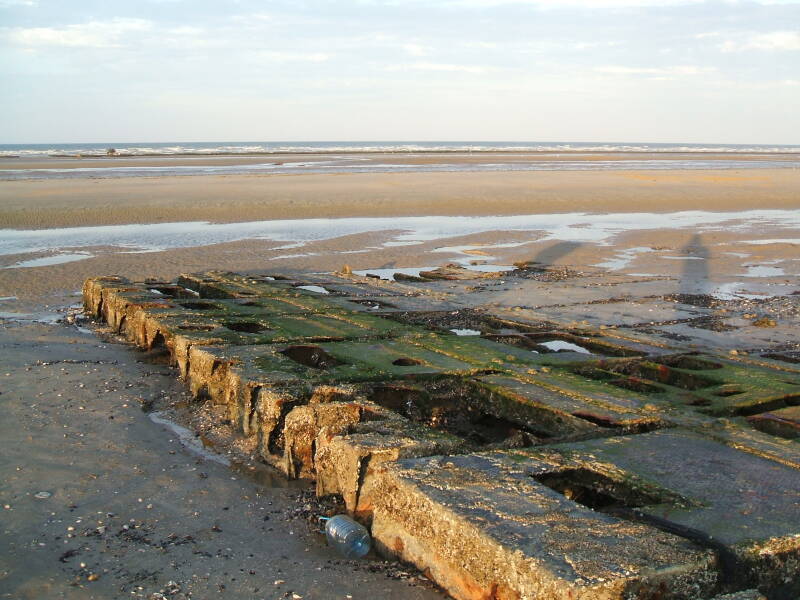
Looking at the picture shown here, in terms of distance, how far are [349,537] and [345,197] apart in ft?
79.6

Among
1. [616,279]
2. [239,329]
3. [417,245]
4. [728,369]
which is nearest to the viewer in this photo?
[728,369]

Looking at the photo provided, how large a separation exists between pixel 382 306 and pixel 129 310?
9.47 feet

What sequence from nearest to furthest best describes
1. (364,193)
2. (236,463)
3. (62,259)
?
(236,463), (62,259), (364,193)

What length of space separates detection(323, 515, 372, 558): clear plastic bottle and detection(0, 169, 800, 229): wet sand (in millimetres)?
18153

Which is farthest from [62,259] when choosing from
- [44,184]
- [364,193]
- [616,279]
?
[44,184]

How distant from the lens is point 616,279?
1261 centimetres

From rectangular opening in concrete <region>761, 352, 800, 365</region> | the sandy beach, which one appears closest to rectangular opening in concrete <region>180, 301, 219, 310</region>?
the sandy beach

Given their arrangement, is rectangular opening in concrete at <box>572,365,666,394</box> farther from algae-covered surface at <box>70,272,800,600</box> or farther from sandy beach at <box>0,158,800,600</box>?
sandy beach at <box>0,158,800,600</box>

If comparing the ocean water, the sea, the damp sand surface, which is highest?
the ocean water

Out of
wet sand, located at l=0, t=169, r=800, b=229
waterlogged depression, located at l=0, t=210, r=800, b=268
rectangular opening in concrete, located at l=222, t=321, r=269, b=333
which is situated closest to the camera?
rectangular opening in concrete, located at l=222, t=321, r=269, b=333

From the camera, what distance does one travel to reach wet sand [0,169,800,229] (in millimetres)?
22844

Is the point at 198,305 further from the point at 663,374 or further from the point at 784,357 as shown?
the point at 784,357

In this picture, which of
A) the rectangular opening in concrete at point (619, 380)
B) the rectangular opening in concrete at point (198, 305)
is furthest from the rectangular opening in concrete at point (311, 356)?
the rectangular opening in concrete at point (198, 305)

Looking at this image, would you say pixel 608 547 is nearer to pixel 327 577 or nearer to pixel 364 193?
pixel 327 577
